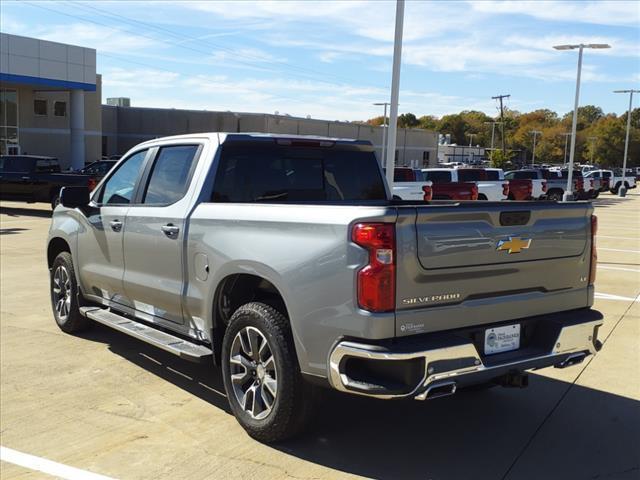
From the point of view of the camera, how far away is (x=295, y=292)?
12.7 ft

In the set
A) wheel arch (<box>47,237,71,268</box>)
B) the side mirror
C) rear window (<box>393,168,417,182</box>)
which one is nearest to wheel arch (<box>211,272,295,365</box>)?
the side mirror

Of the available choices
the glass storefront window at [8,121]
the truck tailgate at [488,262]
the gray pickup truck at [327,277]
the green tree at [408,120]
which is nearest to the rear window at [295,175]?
the gray pickup truck at [327,277]

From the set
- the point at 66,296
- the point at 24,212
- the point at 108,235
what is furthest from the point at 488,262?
the point at 24,212

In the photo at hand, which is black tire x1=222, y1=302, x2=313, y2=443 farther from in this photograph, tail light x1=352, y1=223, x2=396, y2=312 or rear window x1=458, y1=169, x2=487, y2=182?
rear window x1=458, y1=169, x2=487, y2=182

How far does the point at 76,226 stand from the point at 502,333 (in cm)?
443

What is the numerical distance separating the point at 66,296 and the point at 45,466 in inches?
125

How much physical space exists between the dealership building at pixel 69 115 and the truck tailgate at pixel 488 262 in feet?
60.4

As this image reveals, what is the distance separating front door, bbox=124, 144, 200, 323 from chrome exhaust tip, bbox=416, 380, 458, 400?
85.5 inches

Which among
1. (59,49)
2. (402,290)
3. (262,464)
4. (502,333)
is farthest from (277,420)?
(59,49)

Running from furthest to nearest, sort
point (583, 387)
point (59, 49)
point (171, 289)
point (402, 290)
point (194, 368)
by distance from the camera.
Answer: point (59, 49) → point (194, 368) → point (583, 387) → point (171, 289) → point (402, 290)

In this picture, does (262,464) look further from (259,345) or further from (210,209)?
(210,209)

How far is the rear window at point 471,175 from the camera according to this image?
92.2ft

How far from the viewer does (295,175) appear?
5312 millimetres

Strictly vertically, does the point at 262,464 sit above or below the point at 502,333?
below
